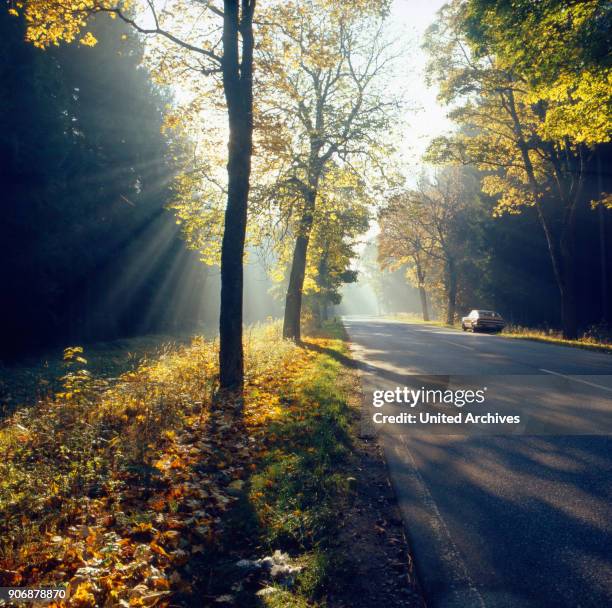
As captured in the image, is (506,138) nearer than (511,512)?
No

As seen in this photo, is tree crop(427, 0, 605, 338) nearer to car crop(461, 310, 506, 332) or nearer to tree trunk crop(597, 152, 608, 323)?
tree trunk crop(597, 152, 608, 323)

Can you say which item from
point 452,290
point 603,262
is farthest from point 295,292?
point 452,290

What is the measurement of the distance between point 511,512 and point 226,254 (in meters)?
6.47

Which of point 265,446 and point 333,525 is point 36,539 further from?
point 265,446

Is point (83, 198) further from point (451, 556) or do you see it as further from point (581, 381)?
point (451, 556)

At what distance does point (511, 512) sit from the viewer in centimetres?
379

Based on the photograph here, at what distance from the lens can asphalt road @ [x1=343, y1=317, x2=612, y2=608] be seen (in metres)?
2.86

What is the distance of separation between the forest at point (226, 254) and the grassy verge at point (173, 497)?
0.08 feet

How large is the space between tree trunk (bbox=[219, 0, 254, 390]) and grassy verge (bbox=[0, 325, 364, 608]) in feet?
3.99

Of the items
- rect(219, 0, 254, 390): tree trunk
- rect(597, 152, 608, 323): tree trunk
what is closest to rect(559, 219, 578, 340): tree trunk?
rect(597, 152, 608, 323): tree trunk

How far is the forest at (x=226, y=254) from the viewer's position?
3688 millimetres

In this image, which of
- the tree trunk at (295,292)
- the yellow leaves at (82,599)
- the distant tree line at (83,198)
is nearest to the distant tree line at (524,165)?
the tree trunk at (295,292)

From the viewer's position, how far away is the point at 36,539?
3.52 metres

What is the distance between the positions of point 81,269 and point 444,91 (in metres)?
20.3
